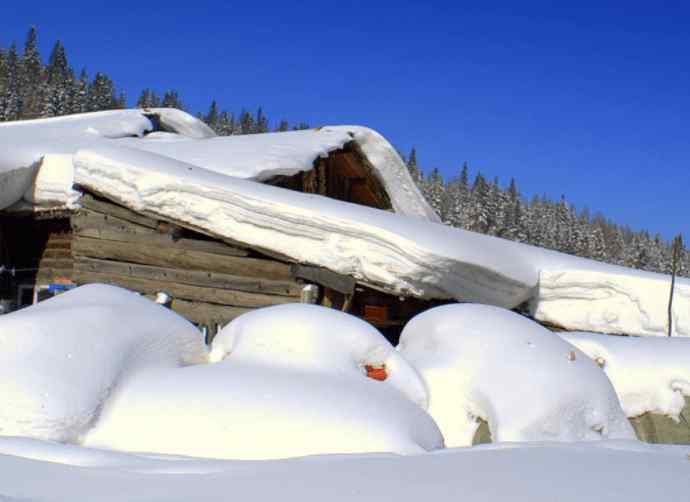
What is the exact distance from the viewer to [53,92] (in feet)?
166

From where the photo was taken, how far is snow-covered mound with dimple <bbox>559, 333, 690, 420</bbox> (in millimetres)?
4258

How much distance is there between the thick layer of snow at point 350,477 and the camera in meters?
1.83

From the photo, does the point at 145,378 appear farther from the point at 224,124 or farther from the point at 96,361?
the point at 224,124

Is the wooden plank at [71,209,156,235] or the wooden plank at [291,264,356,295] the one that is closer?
the wooden plank at [291,264,356,295]

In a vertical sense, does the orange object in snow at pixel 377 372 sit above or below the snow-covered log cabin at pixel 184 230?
below

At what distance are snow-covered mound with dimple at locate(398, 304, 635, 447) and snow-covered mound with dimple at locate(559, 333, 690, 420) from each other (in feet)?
2.82

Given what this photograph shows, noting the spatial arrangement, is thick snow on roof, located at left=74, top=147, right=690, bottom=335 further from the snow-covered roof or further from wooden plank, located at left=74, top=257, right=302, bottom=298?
the snow-covered roof

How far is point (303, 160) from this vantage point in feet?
28.7

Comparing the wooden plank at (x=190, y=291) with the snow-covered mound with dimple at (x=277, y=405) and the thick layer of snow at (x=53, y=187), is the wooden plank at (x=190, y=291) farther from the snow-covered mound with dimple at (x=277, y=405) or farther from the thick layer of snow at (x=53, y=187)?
the snow-covered mound with dimple at (x=277, y=405)

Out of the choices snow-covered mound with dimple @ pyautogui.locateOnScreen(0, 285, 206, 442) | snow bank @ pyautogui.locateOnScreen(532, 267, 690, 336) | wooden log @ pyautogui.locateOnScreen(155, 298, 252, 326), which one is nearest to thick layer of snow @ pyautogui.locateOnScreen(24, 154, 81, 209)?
wooden log @ pyautogui.locateOnScreen(155, 298, 252, 326)

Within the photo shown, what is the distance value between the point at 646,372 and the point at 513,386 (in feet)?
5.12

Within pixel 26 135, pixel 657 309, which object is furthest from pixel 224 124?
pixel 657 309

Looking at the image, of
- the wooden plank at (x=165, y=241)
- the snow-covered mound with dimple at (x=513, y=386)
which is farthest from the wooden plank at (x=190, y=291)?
the snow-covered mound with dimple at (x=513, y=386)

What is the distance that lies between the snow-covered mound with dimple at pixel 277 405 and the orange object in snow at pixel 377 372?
0.03 meters
